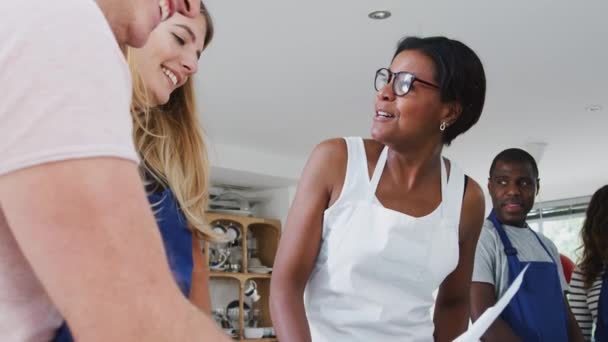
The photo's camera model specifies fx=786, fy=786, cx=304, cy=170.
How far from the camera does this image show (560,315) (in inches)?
80.5

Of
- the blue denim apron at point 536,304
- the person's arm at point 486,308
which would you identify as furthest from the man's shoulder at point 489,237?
the person's arm at point 486,308

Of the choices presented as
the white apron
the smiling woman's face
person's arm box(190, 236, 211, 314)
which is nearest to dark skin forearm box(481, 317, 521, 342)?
the white apron

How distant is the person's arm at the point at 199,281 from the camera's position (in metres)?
1.13

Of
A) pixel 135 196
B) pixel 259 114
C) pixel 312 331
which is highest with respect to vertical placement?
pixel 135 196

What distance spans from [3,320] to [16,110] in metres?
0.17

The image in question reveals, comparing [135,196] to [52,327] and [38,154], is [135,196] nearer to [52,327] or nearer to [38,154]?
[38,154]

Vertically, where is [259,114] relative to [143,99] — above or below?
below

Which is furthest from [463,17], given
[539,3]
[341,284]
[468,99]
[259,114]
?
[341,284]

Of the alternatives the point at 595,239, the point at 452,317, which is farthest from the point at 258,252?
the point at 452,317

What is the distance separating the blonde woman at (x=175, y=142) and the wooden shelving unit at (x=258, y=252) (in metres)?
4.47

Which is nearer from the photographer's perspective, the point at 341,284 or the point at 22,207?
the point at 22,207

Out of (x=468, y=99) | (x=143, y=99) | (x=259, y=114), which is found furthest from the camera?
(x=259, y=114)

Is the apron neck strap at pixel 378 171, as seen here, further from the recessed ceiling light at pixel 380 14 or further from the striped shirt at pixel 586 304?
the recessed ceiling light at pixel 380 14

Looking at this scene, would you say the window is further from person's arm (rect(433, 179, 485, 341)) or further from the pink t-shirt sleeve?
the pink t-shirt sleeve
